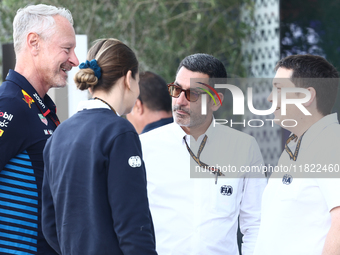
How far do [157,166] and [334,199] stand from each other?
0.94 m

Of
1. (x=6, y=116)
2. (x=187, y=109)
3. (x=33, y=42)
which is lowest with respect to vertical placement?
(x=187, y=109)

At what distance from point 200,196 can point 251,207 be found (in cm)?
27

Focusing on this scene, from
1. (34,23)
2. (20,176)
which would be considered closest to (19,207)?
(20,176)

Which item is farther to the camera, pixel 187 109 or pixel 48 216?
pixel 187 109

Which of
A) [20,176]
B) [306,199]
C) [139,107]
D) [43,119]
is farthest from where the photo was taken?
[139,107]

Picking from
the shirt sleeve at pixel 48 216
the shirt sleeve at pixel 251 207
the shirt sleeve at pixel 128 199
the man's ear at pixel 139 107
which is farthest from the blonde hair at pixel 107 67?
the man's ear at pixel 139 107

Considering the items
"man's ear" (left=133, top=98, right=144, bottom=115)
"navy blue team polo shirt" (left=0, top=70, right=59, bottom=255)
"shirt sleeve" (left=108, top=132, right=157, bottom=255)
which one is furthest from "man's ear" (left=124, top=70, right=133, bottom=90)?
"man's ear" (left=133, top=98, right=144, bottom=115)

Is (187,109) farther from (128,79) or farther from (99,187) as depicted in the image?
(99,187)

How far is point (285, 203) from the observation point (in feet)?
5.47

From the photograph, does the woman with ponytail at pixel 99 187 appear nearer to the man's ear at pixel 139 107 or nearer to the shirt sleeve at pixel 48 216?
the shirt sleeve at pixel 48 216

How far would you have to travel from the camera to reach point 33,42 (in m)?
1.88

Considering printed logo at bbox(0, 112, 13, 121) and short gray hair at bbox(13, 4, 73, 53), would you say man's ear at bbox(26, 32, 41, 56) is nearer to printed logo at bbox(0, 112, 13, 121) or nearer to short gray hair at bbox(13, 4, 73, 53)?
short gray hair at bbox(13, 4, 73, 53)

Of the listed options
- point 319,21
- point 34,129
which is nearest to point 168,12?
point 319,21

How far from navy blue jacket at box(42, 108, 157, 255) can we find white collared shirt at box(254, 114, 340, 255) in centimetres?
58
